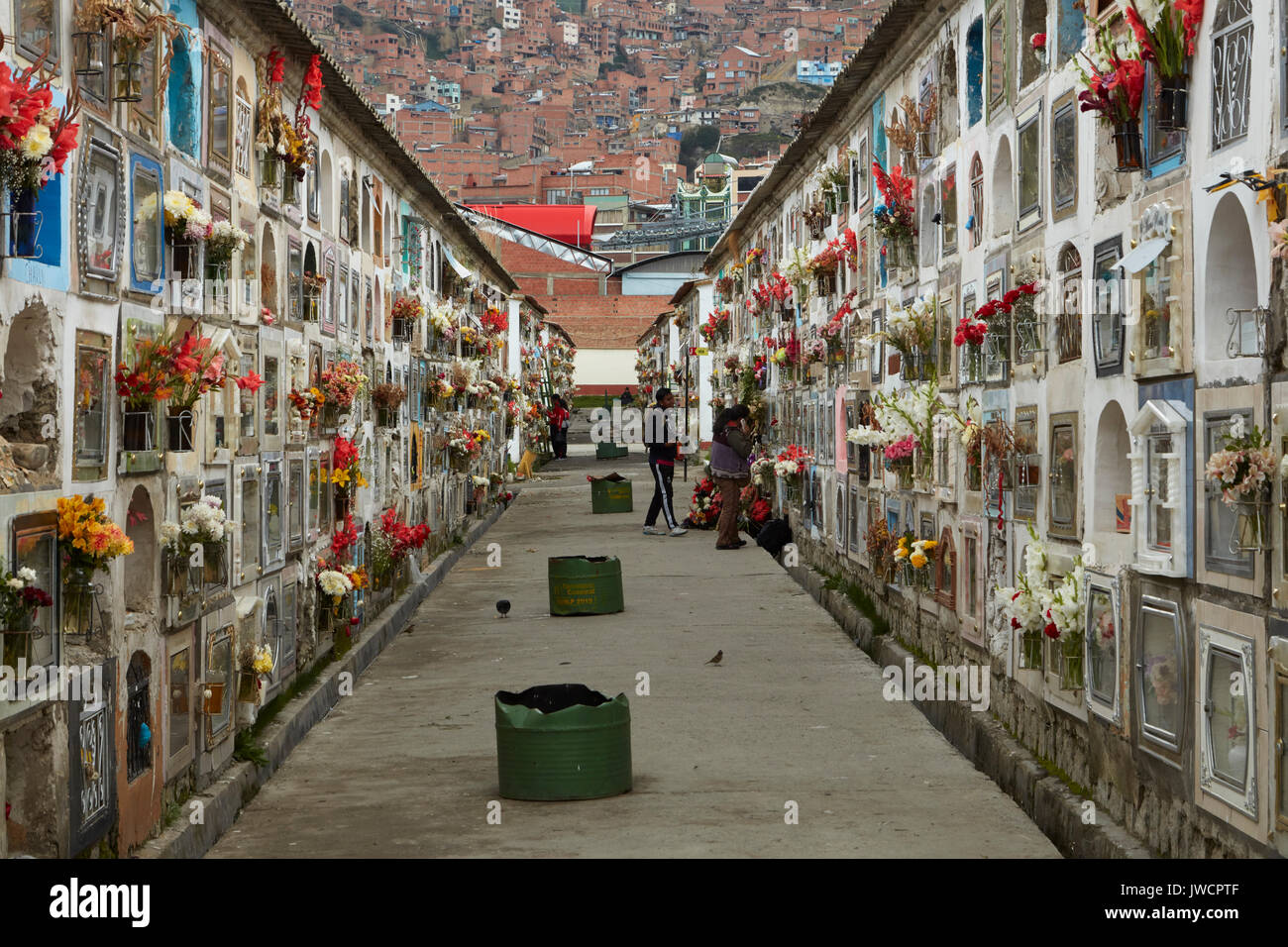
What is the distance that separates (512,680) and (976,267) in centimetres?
483

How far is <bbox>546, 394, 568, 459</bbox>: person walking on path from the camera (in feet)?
172

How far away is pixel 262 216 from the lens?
11.2 metres

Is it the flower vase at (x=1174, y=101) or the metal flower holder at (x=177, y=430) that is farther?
the metal flower holder at (x=177, y=430)

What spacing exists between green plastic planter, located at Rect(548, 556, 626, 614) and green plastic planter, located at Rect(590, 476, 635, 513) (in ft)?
41.7

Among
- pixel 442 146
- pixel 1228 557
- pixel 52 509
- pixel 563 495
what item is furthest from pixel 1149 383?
pixel 442 146

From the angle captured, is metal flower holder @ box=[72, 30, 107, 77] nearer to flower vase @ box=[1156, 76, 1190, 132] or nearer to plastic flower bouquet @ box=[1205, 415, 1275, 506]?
flower vase @ box=[1156, 76, 1190, 132]

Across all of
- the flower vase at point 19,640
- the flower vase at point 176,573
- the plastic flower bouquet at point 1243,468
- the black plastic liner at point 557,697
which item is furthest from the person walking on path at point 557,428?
the plastic flower bouquet at point 1243,468

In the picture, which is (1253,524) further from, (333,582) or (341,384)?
(341,384)

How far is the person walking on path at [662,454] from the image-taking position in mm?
23562

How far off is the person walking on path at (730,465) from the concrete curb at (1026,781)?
29.8ft

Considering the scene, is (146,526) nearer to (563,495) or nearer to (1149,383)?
(1149,383)

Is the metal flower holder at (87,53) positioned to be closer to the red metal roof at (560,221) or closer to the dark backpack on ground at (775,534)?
the dark backpack on ground at (775,534)

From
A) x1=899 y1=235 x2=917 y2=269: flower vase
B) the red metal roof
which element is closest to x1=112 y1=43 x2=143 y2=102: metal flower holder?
x1=899 y1=235 x2=917 y2=269: flower vase
